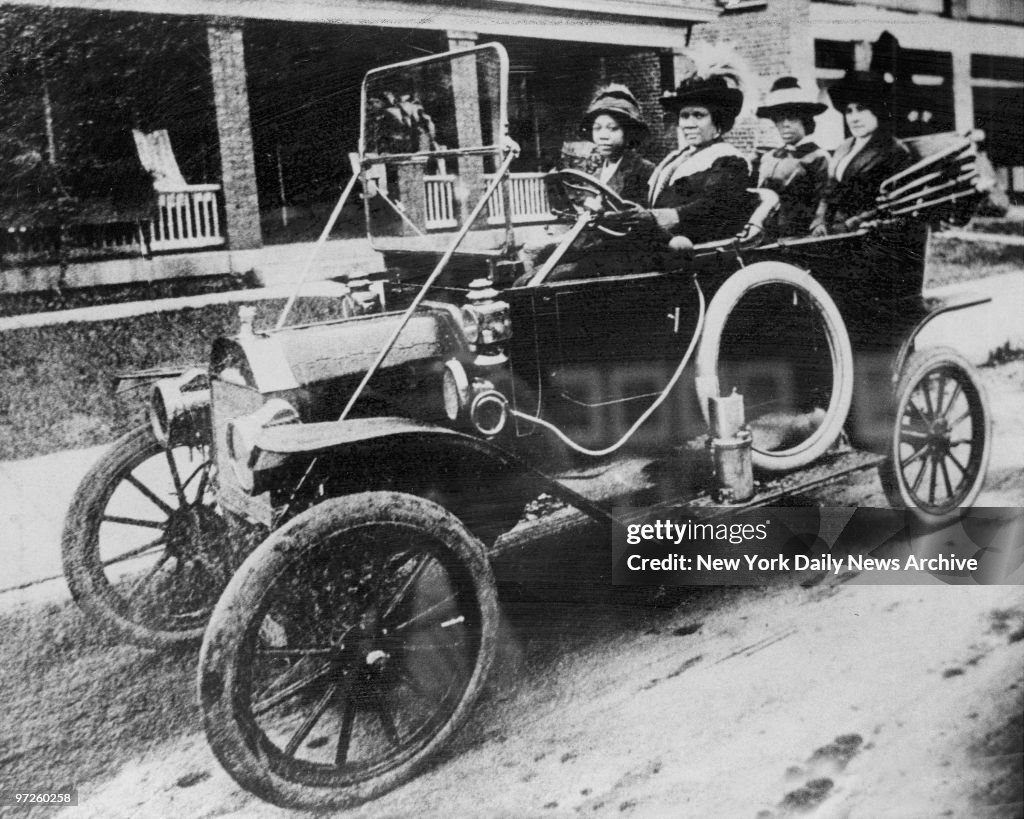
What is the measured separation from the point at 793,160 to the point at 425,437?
137cm

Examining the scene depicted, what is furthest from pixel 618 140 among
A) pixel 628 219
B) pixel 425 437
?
pixel 425 437

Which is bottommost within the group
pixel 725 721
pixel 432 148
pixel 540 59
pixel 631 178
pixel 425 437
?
pixel 725 721

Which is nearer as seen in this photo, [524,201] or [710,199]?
[524,201]

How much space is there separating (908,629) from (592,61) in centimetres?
184

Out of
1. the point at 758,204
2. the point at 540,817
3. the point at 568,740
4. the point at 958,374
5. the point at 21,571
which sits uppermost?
the point at 758,204

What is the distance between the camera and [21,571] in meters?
1.93

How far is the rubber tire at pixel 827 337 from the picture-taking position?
220 centimetres

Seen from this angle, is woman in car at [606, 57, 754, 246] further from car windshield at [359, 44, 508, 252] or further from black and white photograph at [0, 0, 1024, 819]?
car windshield at [359, 44, 508, 252]

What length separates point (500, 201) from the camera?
2.05m

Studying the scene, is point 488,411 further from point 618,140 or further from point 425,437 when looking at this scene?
point 618,140

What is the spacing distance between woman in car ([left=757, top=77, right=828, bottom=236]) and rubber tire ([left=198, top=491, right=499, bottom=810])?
4.38 feet

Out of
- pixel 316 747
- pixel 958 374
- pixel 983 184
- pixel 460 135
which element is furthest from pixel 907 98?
pixel 316 747

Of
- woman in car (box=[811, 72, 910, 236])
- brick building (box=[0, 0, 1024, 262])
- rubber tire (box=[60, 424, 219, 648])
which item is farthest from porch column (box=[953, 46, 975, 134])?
rubber tire (box=[60, 424, 219, 648])

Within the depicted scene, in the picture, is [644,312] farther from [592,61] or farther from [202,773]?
[202,773]
